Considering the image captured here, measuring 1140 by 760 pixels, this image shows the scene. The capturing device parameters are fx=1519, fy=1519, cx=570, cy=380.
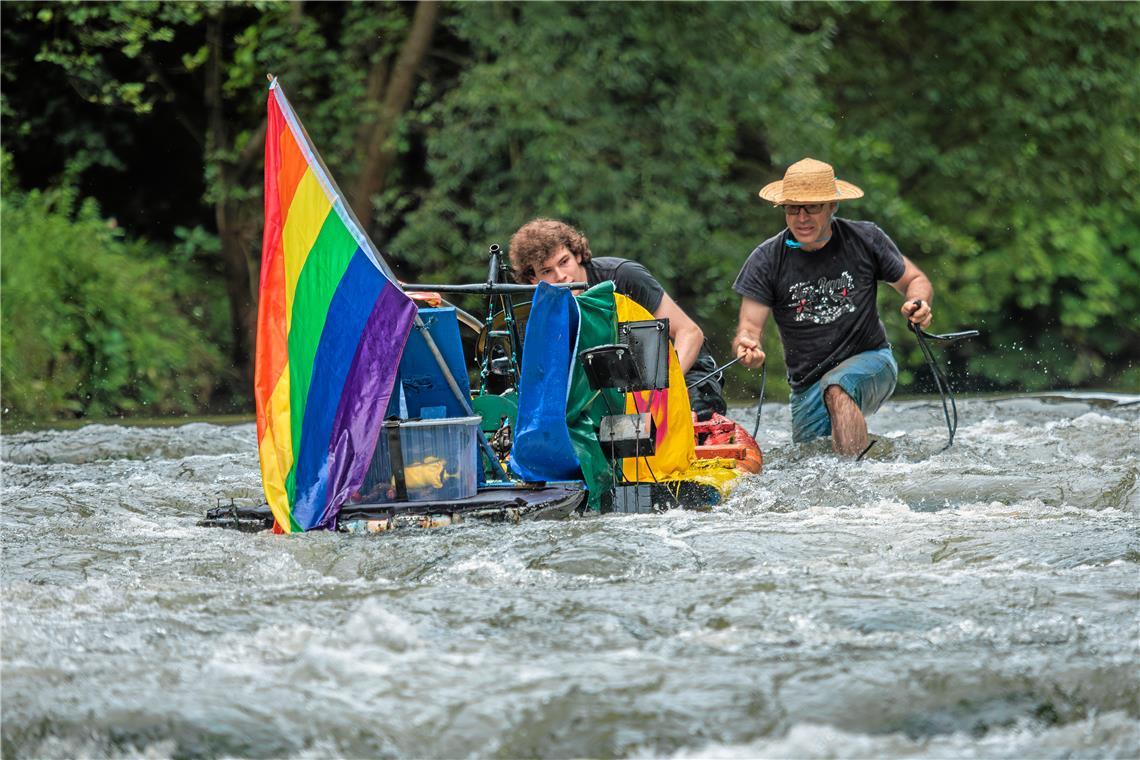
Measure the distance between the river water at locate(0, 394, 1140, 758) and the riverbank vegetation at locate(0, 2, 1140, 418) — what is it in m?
9.41

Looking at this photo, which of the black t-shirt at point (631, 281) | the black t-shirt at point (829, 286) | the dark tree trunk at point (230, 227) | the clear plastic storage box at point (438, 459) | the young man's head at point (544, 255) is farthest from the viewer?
the dark tree trunk at point (230, 227)

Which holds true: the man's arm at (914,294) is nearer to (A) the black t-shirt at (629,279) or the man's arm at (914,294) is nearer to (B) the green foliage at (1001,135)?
(A) the black t-shirt at (629,279)

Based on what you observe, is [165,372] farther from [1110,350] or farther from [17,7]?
[1110,350]

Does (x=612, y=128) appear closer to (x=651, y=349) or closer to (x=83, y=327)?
(x=83, y=327)

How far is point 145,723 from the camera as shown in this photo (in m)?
3.85

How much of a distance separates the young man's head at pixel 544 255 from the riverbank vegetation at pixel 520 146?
8.16 m

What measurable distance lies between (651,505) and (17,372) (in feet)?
31.5

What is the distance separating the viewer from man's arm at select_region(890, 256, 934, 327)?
792 cm

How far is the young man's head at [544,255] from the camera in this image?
748 cm

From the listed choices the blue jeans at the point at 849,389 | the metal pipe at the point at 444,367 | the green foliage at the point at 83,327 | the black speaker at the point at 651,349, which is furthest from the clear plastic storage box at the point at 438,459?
the green foliage at the point at 83,327

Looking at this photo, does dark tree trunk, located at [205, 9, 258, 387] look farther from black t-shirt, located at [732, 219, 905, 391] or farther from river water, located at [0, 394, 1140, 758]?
river water, located at [0, 394, 1140, 758]

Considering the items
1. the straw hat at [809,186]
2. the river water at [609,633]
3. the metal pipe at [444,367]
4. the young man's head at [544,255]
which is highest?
the straw hat at [809,186]

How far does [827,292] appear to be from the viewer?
833 cm

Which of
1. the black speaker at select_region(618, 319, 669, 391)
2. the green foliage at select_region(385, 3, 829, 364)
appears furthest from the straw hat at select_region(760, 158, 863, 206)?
the green foliage at select_region(385, 3, 829, 364)
